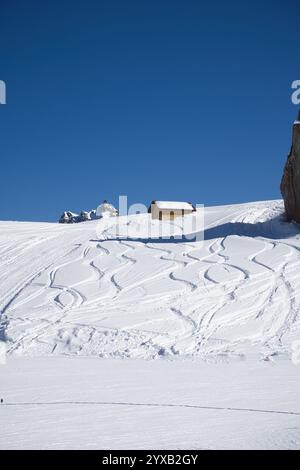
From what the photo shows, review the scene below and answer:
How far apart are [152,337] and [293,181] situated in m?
11.6

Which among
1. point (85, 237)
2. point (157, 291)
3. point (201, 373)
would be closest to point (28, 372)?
point (201, 373)

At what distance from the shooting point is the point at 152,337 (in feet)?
32.1

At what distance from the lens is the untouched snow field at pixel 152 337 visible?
432 centimetres

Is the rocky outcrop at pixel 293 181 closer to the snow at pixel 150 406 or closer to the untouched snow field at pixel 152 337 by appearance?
the untouched snow field at pixel 152 337

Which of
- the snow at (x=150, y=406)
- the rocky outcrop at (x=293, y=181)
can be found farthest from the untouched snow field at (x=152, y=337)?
the rocky outcrop at (x=293, y=181)

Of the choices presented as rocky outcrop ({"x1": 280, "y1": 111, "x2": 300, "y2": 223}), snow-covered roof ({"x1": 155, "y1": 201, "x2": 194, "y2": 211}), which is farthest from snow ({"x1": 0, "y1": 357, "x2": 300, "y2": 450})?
snow-covered roof ({"x1": 155, "y1": 201, "x2": 194, "y2": 211})

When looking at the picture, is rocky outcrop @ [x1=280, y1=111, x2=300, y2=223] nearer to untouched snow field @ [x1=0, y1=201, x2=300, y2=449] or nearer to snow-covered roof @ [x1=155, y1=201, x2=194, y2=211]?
untouched snow field @ [x1=0, y1=201, x2=300, y2=449]

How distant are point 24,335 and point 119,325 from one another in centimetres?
206

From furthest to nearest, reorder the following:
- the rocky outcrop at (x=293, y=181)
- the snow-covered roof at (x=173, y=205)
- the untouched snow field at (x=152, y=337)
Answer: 1. the snow-covered roof at (x=173, y=205)
2. the rocky outcrop at (x=293, y=181)
3. the untouched snow field at (x=152, y=337)

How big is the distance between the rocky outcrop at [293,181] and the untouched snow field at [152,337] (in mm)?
775

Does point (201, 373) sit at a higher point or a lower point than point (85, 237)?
lower

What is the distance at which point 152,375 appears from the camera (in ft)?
23.0

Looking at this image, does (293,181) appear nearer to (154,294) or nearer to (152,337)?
(154,294)
